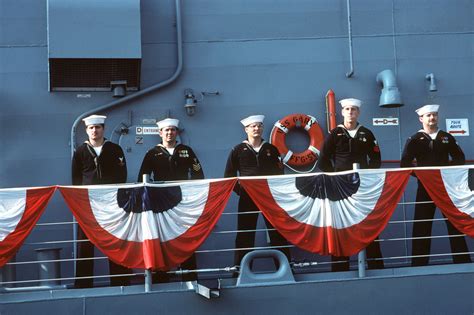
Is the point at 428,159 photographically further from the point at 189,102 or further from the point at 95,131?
the point at 95,131

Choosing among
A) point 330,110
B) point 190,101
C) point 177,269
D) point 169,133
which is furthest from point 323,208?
point 190,101

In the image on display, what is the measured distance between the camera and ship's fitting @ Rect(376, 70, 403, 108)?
19.8 ft

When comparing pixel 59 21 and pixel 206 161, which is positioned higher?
pixel 59 21

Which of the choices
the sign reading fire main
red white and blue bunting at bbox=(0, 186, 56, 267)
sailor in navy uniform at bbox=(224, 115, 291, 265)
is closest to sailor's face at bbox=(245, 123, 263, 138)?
sailor in navy uniform at bbox=(224, 115, 291, 265)

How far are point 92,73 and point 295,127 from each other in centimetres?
184

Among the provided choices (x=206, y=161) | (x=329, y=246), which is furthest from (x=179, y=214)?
(x=206, y=161)

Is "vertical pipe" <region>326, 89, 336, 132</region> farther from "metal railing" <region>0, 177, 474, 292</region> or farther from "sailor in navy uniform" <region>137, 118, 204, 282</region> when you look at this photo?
"sailor in navy uniform" <region>137, 118, 204, 282</region>

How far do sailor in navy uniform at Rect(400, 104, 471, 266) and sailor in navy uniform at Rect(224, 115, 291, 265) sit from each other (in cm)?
101

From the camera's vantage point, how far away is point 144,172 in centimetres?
530

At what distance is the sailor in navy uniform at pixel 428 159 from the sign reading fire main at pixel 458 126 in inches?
36.4

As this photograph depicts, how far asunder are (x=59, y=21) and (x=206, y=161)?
1739 mm

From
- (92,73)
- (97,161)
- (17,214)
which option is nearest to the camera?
(17,214)

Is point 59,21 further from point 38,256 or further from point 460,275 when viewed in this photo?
point 460,275

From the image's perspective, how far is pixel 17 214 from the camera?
4.53m
